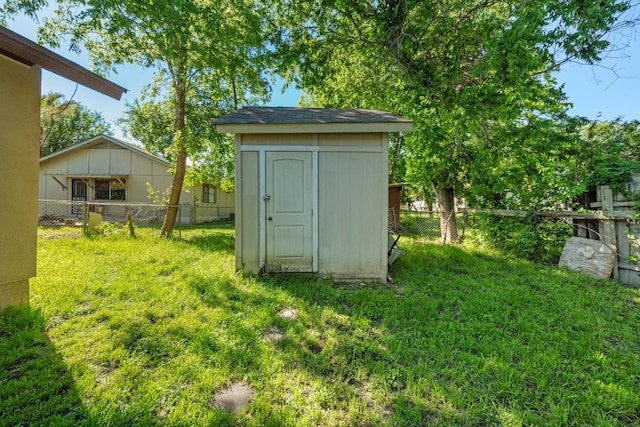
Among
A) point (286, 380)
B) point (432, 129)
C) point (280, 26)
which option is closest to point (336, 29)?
point (280, 26)

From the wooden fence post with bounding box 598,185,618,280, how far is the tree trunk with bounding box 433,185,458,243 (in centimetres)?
332

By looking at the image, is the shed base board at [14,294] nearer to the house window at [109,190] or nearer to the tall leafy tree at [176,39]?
the tall leafy tree at [176,39]

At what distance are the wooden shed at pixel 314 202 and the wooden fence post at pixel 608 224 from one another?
3.91 meters

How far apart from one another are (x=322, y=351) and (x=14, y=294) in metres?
3.55

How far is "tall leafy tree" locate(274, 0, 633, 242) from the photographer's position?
4.33m

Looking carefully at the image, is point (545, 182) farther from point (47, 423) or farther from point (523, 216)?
point (47, 423)

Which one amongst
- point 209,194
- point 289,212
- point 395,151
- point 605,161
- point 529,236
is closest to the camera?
point 289,212

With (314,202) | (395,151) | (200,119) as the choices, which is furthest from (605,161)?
(200,119)

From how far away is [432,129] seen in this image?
666 cm

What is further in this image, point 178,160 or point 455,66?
point 178,160

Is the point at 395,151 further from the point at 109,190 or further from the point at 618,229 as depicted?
the point at 109,190

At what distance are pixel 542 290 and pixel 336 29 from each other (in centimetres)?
718

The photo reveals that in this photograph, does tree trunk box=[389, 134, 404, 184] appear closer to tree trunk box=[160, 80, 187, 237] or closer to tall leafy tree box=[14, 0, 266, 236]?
tall leafy tree box=[14, 0, 266, 236]

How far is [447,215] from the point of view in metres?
8.08
